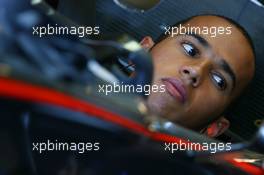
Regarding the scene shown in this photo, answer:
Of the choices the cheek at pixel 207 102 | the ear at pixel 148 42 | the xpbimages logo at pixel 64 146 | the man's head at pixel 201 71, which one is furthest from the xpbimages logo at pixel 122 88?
the ear at pixel 148 42

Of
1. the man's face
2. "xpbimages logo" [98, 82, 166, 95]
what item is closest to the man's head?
the man's face

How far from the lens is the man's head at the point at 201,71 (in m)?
0.92

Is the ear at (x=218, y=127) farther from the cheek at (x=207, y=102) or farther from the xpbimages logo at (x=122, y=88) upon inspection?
the xpbimages logo at (x=122, y=88)

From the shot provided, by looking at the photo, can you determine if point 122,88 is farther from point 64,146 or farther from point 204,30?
point 204,30

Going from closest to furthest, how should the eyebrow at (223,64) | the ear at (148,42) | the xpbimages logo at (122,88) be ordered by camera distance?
the xpbimages logo at (122,88), the eyebrow at (223,64), the ear at (148,42)

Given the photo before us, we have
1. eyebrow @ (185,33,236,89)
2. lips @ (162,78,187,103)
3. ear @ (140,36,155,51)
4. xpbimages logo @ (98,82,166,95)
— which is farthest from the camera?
ear @ (140,36,155,51)

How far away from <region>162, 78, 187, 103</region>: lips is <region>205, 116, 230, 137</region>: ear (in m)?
0.23

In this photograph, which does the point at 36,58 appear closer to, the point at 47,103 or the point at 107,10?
the point at 47,103

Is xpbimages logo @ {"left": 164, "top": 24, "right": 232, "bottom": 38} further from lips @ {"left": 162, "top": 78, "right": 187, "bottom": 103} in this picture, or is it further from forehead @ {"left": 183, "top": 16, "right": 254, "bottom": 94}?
lips @ {"left": 162, "top": 78, "right": 187, "bottom": 103}

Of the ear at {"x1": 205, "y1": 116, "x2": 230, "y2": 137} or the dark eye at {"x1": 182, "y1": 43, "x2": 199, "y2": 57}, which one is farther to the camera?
the ear at {"x1": 205, "y1": 116, "x2": 230, "y2": 137}

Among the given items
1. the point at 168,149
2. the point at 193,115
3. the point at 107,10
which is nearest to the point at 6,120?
the point at 168,149

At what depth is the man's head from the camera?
918 mm

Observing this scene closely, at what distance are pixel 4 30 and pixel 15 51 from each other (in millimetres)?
18

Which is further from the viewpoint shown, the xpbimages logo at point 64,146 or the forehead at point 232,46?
the forehead at point 232,46
